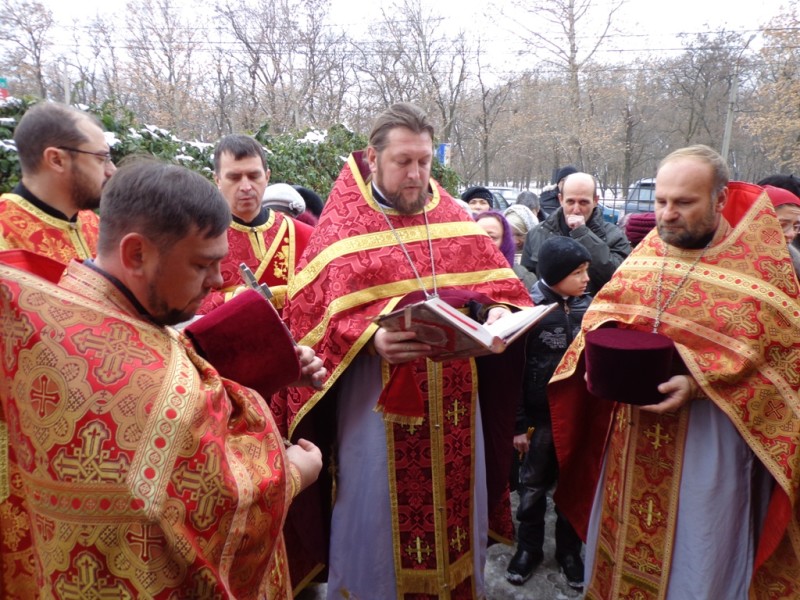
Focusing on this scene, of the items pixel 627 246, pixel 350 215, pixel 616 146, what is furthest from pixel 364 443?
pixel 616 146

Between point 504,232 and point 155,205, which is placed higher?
point 155,205

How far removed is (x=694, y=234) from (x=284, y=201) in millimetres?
3079

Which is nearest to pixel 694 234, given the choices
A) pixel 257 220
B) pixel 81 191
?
pixel 257 220

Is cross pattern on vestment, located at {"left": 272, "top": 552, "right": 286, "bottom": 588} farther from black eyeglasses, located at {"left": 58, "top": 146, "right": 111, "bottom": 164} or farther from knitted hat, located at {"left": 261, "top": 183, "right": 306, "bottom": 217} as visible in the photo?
knitted hat, located at {"left": 261, "top": 183, "right": 306, "bottom": 217}

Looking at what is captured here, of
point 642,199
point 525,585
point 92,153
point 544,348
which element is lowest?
point 525,585

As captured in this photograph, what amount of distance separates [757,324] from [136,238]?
2.34 metres

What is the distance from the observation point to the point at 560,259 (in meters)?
3.18

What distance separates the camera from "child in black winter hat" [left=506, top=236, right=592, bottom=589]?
3.33 meters

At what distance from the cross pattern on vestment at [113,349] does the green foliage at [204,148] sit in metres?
3.36

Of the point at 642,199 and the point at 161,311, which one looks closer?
the point at 161,311

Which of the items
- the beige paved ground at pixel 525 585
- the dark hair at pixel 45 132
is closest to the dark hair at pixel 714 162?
the beige paved ground at pixel 525 585

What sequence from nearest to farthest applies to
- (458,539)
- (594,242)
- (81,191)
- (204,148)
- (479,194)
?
1. (81,191)
2. (458,539)
3. (594,242)
4. (479,194)
5. (204,148)

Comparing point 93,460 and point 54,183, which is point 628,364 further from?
point 54,183

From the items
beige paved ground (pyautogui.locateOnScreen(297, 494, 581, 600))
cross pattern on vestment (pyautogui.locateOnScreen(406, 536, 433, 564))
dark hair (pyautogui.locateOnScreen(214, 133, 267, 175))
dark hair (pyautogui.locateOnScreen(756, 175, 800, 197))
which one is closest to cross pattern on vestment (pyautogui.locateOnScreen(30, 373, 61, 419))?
cross pattern on vestment (pyautogui.locateOnScreen(406, 536, 433, 564))
